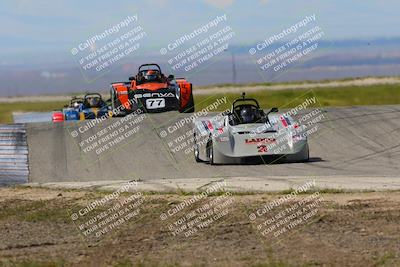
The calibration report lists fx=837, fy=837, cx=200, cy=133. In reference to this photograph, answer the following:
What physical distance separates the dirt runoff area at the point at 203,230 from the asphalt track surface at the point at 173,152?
3362 mm

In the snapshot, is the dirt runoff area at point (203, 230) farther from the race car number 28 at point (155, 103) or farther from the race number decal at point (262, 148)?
the race car number 28 at point (155, 103)

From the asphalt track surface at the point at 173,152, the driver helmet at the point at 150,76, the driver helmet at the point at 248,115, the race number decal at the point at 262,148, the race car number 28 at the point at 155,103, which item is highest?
the driver helmet at the point at 150,76

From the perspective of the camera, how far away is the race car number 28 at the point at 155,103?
2936 centimetres

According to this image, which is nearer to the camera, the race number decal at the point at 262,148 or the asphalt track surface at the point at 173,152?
the asphalt track surface at the point at 173,152

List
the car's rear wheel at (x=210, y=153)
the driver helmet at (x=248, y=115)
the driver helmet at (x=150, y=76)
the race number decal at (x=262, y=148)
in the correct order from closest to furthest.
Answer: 1. the race number decal at (x=262, y=148)
2. the car's rear wheel at (x=210, y=153)
3. the driver helmet at (x=248, y=115)
4. the driver helmet at (x=150, y=76)

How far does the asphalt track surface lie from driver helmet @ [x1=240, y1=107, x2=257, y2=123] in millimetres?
1333

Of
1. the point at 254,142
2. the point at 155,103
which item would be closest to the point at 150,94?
the point at 155,103

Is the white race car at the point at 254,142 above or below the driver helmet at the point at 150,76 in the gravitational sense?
below

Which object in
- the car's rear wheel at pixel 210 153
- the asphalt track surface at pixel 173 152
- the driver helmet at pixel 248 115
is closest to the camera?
the asphalt track surface at pixel 173 152

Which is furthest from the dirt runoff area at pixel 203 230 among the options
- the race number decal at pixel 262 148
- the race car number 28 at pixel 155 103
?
the race car number 28 at pixel 155 103

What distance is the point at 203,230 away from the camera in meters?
11.6

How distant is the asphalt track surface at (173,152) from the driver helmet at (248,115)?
133cm

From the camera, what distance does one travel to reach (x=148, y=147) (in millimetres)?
21281

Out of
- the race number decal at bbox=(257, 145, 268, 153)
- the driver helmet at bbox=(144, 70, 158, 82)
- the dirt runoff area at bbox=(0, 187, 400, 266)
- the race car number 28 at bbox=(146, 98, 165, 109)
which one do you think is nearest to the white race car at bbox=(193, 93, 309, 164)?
the race number decal at bbox=(257, 145, 268, 153)
